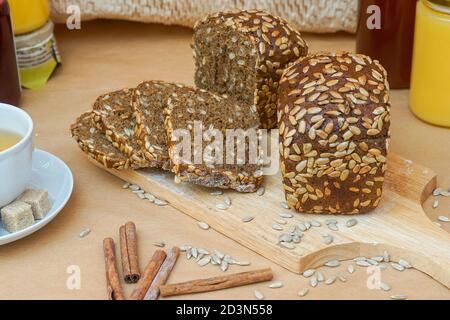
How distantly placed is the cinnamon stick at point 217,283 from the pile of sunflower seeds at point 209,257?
0.14ft

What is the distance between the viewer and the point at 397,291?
138 cm

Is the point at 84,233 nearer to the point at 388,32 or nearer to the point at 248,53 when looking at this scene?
the point at 248,53

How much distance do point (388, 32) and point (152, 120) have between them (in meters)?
0.58

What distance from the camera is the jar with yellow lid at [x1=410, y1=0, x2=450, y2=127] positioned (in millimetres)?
1689

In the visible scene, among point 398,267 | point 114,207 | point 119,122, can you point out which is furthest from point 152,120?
point 398,267

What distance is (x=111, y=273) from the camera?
1.39 m

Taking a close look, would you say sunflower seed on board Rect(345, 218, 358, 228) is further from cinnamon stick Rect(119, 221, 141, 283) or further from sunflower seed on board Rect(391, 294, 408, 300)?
Answer: cinnamon stick Rect(119, 221, 141, 283)

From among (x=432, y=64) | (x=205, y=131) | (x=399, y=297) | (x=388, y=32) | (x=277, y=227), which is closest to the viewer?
(x=399, y=297)

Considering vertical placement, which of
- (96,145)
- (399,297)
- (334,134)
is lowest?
(399,297)

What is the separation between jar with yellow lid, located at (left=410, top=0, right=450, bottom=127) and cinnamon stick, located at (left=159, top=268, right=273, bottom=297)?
621 millimetres

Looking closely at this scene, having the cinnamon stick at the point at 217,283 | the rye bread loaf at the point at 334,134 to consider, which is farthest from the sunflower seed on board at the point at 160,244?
the rye bread loaf at the point at 334,134

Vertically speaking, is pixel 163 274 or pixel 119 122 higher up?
pixel 119 122

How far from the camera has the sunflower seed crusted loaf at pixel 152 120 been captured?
1.57 m
